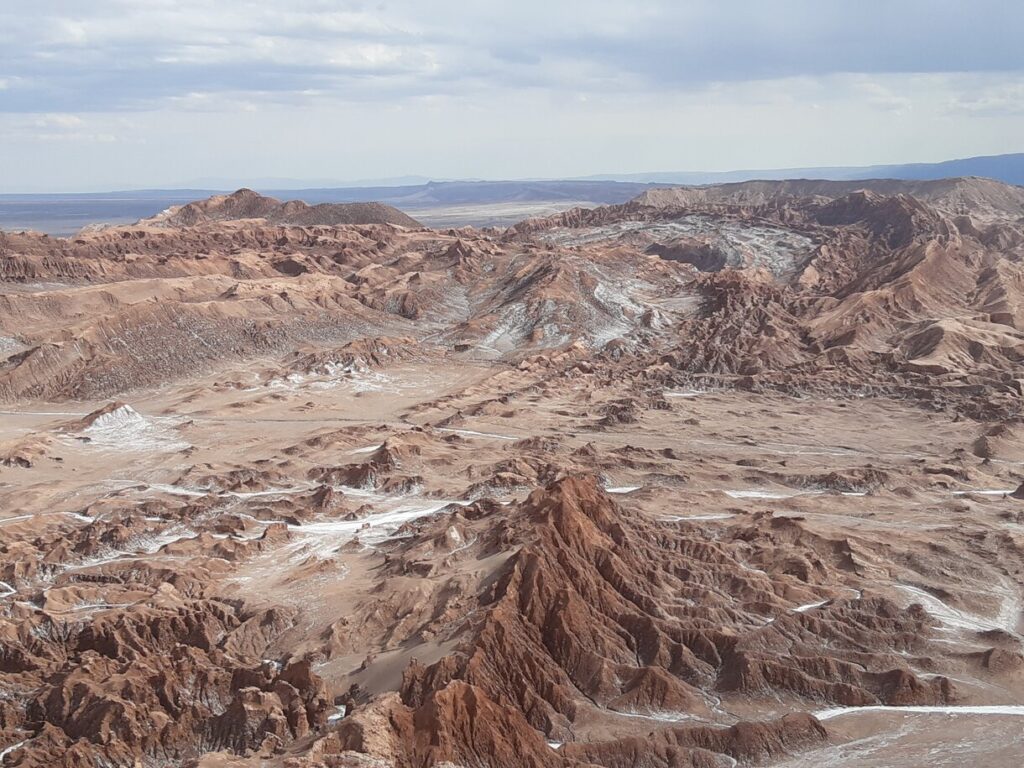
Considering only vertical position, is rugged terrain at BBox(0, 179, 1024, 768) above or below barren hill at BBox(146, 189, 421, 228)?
below

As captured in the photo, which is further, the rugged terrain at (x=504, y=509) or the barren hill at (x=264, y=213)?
the barren hill at (x=264, y=213)

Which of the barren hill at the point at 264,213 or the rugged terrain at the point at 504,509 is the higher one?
the barren hill at the point at 264,213

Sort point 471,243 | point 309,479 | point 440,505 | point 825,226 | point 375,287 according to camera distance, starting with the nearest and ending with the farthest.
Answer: point 440,505, point 309,479, point 375,287, point 471,243, point 825,226

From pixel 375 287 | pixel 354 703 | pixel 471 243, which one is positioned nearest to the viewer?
pixel 354 703

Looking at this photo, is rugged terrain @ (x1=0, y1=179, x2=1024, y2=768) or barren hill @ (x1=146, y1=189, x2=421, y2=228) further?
barren hill @ (x1=146, y1=189, x2=421, y2=228)

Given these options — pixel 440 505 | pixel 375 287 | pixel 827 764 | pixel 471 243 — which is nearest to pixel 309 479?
pixel 440 505

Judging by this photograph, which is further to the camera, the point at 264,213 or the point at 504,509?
the point at 264,213

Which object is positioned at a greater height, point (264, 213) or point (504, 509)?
point (264, 213)

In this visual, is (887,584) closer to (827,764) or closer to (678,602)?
(678,602)
